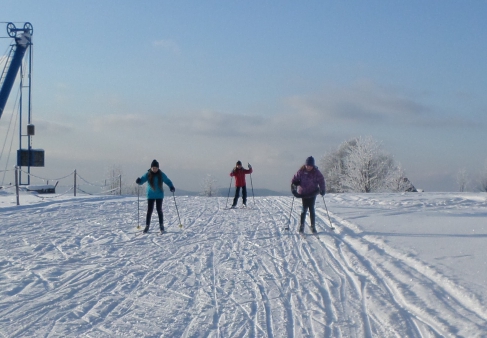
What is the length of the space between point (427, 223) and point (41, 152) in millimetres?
35255

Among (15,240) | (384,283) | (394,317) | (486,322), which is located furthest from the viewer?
(15,240)

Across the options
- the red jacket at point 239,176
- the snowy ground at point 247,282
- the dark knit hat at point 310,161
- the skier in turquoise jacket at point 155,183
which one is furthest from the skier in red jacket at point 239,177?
the dark knit hat at point 310,161

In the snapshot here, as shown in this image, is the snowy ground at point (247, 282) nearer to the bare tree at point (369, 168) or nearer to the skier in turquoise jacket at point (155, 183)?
the skier in turquoise jacket at point (155, 183)

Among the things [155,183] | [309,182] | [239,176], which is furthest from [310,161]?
[239,176]

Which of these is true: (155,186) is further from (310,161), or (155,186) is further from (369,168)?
(369,168)

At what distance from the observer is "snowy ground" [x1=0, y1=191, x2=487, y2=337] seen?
17.5 feet

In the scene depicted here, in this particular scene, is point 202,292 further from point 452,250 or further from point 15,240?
point 15,240

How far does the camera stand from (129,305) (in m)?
6.09

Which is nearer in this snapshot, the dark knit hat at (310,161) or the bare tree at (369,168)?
the dark knit hat at (310,161)

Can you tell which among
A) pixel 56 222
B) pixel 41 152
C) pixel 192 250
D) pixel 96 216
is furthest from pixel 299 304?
pixel 41 152

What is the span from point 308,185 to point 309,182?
3.5 inches

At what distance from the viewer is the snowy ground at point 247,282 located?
17.5ft

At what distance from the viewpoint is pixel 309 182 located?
42.4 ft

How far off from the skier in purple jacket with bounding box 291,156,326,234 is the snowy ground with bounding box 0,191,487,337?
697 millimetres
